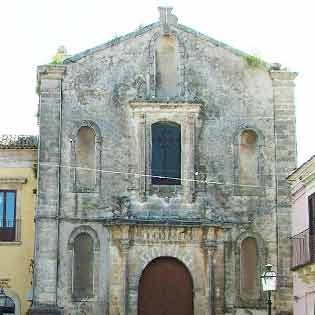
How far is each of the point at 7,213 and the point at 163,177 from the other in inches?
239

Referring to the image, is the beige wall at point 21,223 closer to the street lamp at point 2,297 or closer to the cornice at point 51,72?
the street lamp at point 2,297

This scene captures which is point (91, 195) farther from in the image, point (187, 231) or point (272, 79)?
point (272, 79)

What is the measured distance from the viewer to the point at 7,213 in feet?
106

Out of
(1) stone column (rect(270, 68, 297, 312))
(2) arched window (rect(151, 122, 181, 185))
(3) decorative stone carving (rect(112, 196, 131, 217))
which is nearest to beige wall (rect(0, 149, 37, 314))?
(3) decorative stone carving (rect(112, 196, 131, 217))

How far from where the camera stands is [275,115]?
31.4 metres

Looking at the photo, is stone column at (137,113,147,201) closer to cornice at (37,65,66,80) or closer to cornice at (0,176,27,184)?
cornice at (37,65,66,80)

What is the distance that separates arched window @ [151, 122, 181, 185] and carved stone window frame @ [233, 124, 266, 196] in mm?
2001

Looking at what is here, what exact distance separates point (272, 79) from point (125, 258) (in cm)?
834

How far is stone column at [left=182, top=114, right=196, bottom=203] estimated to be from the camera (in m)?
30.6

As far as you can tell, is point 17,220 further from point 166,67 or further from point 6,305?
point 166,67

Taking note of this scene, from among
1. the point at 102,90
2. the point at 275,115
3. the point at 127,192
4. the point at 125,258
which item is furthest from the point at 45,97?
the point at 275,115

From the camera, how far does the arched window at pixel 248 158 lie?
102ft

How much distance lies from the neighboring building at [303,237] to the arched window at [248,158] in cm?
169

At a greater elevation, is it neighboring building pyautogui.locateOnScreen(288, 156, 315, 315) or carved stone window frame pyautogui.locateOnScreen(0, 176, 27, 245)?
carved stone window frame pyautogui.locateOnScreen(0, 176, 27, 245)
